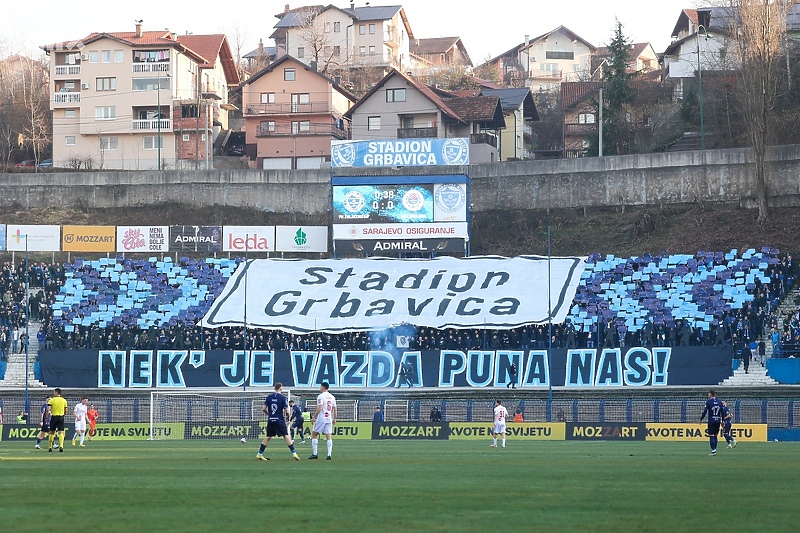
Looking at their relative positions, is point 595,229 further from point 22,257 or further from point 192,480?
point 192,480

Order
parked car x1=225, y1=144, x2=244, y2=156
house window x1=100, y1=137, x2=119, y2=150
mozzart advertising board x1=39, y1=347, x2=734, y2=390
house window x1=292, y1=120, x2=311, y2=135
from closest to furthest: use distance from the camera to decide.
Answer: mozzart advertising board x1=39, y1=347, x2=734, y2=390, house window x1=292, y1=120, x2=311, y2=135, house window x1=100, y1=137, x2=119, y2=150, parked car x1=225, y1=144, x2=244, y2=156

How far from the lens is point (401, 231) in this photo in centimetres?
6456

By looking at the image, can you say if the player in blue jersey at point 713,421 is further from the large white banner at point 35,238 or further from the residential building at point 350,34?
the residential building at point 350,34

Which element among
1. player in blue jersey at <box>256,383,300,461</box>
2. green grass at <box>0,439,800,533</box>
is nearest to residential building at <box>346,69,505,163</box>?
green grass at <box>0,439,800,533</box>

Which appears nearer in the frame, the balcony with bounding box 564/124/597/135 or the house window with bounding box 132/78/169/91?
the house window with bounding box 132/78/169/91

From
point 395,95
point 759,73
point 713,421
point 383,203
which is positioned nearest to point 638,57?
point 395,95

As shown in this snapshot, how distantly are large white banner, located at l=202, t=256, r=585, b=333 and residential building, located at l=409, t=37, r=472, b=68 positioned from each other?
85606 millimetres

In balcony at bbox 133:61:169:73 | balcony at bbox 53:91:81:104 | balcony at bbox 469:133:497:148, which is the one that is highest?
balcony at bbox 133:61:169:73

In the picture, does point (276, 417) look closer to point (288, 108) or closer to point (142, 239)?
point (142, 239)

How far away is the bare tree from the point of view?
216 ft

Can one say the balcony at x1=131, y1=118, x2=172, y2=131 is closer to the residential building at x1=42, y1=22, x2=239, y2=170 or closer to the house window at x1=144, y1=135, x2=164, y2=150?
the residential building at x1=42, y1=22, x2=239, y2=170

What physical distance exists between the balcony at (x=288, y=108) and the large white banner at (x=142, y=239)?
96.2 feet

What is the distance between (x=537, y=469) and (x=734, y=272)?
37480 millimetres

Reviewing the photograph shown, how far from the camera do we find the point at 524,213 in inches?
2876
